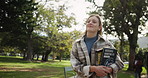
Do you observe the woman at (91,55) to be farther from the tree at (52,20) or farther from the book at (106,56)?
the tree at (52,20)

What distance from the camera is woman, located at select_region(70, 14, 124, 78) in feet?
5.92

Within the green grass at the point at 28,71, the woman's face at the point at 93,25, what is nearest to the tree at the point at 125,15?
the green grass at the point at 28,71

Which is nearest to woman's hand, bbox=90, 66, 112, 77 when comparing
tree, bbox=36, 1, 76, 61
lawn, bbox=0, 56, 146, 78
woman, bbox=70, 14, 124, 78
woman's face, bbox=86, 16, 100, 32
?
woman, bbox=70, 14, 124, 78

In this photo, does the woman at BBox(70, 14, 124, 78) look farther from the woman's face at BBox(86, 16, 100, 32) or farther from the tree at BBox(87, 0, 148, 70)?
the tree at BBox(87, 0, 148, 70)

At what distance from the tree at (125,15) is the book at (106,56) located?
59.1ft

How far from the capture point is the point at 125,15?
1922 cm

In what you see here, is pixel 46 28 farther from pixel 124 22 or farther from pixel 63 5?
pixel 124 22

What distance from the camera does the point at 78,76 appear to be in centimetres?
196

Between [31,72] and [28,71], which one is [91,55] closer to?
[31,72]

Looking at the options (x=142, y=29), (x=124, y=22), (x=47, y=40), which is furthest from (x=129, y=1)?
(x=47, y=40)

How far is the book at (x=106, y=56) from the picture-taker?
179cm

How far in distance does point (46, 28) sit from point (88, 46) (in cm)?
2710

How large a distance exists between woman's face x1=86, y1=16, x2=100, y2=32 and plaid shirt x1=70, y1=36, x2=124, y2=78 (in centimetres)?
14

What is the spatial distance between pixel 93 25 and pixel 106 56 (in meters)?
0.47
